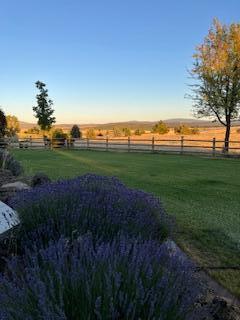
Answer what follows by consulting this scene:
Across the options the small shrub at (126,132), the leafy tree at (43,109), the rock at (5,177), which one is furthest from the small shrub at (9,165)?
the small shrub at (126,132)

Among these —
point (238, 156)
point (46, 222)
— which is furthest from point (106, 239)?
point (238, 156)

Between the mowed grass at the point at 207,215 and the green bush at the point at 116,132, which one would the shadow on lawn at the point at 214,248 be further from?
the green bush at the point at 116,132

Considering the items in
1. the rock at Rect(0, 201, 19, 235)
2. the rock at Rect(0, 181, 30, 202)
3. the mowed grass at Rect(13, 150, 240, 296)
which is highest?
the rock at Rect(0, 201, 19, 235)

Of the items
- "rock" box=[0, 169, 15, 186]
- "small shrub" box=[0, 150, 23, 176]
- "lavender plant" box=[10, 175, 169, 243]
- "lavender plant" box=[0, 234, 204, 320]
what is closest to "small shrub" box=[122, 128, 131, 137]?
"small shrub" box=[0, 150, 23, 176]

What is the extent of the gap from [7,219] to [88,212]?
0.77 metres

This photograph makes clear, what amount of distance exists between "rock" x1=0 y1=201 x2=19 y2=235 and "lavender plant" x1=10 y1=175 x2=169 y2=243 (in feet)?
0.34

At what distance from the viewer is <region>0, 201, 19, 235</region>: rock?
160 inches

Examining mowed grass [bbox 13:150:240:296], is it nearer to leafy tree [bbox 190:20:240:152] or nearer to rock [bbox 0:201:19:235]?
rock [bbox 0:201:19:235]

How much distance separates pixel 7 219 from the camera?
424 centimetres

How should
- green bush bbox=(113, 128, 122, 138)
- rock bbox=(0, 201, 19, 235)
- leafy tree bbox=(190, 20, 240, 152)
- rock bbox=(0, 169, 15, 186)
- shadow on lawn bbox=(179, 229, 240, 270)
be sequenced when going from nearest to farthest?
rock bbox=(0, 201, 19, 235) → shadow on lawn bbox=(179, 229, 240, 270) → rock bbox=(0, 169, 15, 186) → leafy tree bbox=(190, 20, 240, 152) → green bush bbox=(113, 128, 122, 138)

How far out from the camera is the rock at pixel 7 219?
407cm

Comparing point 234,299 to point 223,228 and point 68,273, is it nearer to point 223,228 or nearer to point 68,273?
point 68,273

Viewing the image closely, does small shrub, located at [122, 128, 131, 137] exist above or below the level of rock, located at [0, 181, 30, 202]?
below

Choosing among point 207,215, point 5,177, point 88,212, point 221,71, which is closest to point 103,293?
point 88,212
